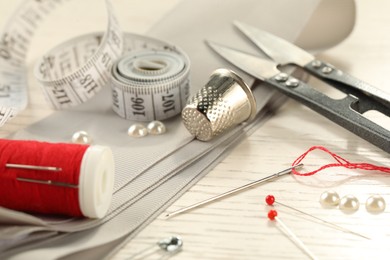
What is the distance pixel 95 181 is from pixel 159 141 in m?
0.33

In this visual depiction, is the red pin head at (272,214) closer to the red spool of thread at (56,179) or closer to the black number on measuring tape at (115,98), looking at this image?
the red spool of thread at (56,179)

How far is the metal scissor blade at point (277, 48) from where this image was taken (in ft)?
5.74

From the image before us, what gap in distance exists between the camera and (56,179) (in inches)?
49.5

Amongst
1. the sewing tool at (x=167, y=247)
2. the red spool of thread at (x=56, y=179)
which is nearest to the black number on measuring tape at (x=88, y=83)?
the red spool of thread at (x=56, y=179)

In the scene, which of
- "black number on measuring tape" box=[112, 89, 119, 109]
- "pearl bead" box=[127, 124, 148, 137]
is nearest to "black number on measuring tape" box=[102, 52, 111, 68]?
"black number on measuring tape" box=[112, 89, 119, 109]

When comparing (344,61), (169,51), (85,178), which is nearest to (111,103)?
(169,51)

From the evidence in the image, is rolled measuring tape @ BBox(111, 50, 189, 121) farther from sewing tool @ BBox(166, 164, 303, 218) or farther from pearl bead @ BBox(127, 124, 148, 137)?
sewing tool @ BBox(166, 164, 303, 218)

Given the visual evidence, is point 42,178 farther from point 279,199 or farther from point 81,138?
point 279,199

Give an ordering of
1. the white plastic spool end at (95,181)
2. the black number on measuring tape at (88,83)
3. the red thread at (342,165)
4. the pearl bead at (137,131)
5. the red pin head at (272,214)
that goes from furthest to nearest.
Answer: the black number on measuring tape at (88,83) → the pearl bead at (137,131) → the red thread at (342,165) → the red pin head at (272,214) → the white plastic spool end at (95,181)

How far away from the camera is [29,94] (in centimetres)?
180

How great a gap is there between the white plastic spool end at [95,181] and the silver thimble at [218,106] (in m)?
0.29

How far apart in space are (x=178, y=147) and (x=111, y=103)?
0.26 m

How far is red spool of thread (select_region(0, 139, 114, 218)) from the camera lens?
1.25 m

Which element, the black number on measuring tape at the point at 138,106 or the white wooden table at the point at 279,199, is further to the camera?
the black number on measuring tape at the point at 138,106
